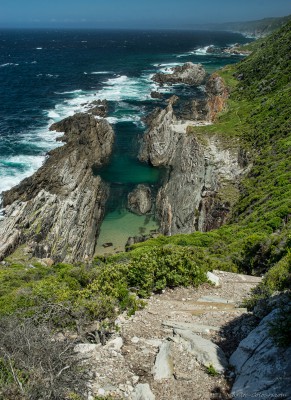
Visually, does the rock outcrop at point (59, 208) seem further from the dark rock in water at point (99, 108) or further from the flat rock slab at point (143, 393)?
the flat rock slab at point (143, 393)

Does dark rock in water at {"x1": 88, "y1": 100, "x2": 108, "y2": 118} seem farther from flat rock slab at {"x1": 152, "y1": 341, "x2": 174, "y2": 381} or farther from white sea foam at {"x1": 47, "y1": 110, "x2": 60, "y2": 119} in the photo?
flat rock slab at {"x1": 152, "y1": 341, "x2": 174, "y2": 381}

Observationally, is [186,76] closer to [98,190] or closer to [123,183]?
[123,183]

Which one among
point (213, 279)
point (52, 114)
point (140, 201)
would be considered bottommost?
point (140, 201)

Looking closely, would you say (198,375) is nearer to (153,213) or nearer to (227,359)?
(227,359)

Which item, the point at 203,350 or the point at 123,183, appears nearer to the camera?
the point at 203,350

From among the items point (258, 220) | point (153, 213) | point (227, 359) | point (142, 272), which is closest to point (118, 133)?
point (153, 213)

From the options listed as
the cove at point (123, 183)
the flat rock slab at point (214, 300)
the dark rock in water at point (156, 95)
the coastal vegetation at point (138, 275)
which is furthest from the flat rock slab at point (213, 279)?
the dark rock in water at point (156, 95)

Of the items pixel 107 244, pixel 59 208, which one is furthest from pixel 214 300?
pixel 59 208
